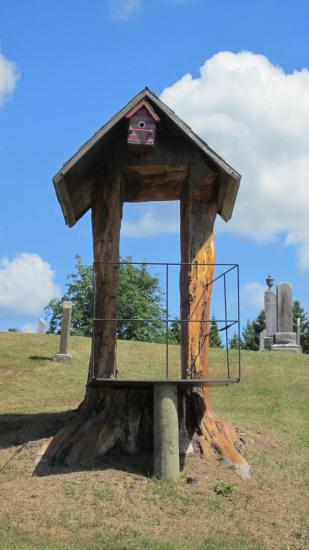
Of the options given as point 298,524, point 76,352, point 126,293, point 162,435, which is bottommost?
point 298,524

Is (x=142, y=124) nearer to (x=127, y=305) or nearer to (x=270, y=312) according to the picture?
(x=270, y=312)

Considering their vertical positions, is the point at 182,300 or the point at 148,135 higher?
the point at 148,135

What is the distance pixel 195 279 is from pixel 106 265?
1433mm

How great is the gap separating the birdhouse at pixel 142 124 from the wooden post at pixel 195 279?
3.69 feet

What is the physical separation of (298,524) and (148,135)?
5.82 metres

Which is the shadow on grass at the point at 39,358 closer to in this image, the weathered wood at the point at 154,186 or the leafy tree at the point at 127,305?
the weathered wood at the point at 154,186

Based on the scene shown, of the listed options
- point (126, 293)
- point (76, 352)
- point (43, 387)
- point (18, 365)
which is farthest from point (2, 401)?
point (126, 293)

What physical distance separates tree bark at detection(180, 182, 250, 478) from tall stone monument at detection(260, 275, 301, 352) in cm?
1399

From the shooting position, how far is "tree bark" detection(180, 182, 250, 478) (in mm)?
9641

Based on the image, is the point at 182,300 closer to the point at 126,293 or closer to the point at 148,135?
the point at 148,135

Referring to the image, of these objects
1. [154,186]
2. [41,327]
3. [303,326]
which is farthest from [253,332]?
[154,186]

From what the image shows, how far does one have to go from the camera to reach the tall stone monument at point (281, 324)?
947 inches

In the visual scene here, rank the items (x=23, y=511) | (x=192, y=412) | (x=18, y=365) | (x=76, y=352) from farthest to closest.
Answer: (x=76, y=352), (x=18, y=365), (x=192, y=412), (x=23, y=511)

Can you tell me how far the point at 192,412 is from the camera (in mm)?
9812
